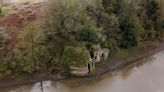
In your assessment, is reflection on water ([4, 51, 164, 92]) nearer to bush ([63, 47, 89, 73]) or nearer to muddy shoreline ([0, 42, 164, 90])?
muddy shoreline ([0, 42, 164, 90])

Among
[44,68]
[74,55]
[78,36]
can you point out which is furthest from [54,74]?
[78,36]

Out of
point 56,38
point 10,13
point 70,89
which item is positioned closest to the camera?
point 70,89

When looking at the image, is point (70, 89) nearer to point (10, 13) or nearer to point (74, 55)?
point (74, 55)

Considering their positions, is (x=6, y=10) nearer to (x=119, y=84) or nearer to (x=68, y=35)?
(x=68, y=35)

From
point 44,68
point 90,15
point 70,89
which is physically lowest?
point 70,89

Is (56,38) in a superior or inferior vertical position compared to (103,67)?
superior

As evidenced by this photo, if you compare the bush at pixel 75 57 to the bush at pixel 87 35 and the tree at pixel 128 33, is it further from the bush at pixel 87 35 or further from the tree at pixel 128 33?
the tree at pixel 128 33
